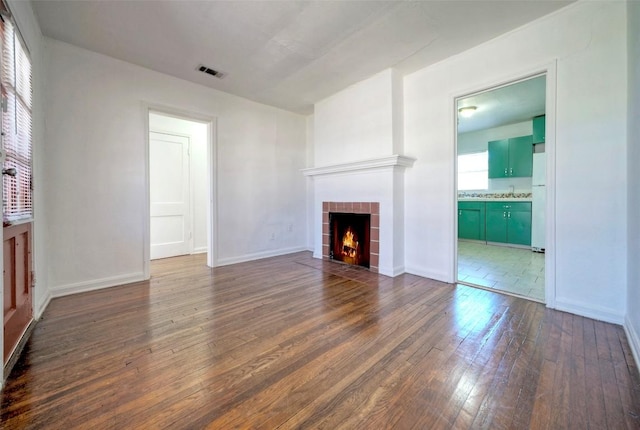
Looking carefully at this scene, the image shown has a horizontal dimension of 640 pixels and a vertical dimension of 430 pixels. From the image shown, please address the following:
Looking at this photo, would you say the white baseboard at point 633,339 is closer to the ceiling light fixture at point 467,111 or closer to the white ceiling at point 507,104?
the white ceiling at point 507,104

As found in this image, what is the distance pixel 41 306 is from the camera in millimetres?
2346

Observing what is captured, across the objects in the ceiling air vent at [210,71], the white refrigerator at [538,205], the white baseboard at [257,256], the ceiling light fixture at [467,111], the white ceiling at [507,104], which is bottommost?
the white baseboard at [257,256]

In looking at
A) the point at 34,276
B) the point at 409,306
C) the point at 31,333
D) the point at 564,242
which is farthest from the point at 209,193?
the point at 564,242

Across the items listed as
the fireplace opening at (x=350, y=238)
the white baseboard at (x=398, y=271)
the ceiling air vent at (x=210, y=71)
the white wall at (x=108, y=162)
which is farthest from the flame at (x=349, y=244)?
the ceiling air vent at (x=210, y=71)

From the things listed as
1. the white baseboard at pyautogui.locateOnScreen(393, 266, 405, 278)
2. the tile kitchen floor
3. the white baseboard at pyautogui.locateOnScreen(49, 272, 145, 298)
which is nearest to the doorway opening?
the white baseboard at pyautogui.locateOnScreen(49, 272, 145, 298)

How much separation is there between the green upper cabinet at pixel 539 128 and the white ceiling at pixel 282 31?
3.43 m

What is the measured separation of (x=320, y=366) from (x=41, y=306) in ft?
8.49

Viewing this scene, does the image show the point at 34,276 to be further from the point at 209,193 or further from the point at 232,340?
the point at 209,193

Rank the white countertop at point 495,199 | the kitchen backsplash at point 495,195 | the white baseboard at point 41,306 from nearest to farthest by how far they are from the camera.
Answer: the white baseboard at point 41,306, the white countertop at point 495,199, the kitchen backsplash at point 495,195

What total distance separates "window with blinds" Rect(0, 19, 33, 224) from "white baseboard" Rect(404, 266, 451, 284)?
3.69 meters

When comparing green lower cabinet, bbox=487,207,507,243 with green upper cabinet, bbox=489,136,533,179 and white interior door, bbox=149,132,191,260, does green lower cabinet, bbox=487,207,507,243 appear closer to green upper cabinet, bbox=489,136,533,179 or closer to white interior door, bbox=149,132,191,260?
green upper cabinet, bbox=489,136,533,179

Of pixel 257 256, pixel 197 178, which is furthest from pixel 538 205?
pixel 197 178

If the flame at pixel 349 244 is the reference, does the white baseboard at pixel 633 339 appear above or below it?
below

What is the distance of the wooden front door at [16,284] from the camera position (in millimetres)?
1661
